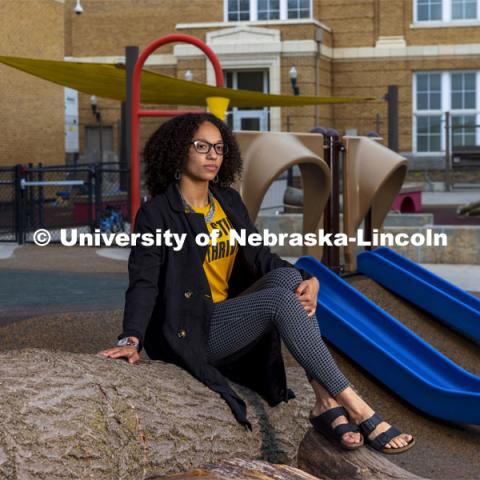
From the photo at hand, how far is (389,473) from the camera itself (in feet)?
13.9

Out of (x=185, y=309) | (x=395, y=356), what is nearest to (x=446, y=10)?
(x=395, y=356)

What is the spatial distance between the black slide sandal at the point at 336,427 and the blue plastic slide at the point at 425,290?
3.36m

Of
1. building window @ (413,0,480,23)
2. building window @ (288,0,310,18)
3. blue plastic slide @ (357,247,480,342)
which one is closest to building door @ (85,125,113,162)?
building window @ (288,0,310,18)

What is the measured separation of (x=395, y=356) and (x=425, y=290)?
5.00ft

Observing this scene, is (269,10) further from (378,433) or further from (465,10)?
(378,433)

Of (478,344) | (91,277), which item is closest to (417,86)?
(91,277)

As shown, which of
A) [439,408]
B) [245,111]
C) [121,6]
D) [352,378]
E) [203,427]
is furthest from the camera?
[121,6]

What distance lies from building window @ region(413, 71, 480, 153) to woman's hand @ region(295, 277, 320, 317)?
3465 centimetres

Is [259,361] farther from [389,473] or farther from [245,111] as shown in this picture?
[245,111]

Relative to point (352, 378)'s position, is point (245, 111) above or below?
above

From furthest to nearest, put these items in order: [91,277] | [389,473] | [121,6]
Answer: [121,6]
[91,277]
[389,473]

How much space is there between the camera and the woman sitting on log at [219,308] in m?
4.15

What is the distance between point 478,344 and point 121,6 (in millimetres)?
36187

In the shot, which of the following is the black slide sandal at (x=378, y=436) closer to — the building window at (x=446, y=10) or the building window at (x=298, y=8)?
the building window at (x=298, y=8)
